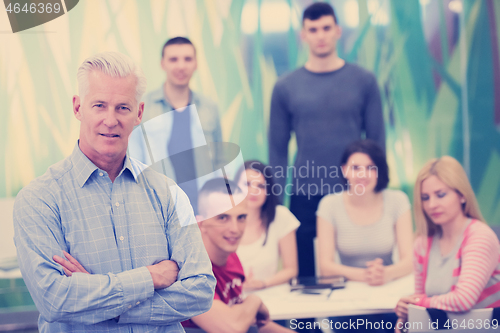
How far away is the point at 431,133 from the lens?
288 cm

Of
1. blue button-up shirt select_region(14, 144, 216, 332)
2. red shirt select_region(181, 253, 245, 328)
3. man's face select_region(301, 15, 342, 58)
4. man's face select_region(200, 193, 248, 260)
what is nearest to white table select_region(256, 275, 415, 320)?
red shirt select_region(181, 253, 245, 328)

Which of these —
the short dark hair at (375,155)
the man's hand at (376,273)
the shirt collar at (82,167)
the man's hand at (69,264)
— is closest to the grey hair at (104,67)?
the shirt collar at (82,167)

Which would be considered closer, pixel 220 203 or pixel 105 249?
pixel 105 249

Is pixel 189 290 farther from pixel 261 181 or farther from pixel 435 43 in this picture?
pixel 435 43

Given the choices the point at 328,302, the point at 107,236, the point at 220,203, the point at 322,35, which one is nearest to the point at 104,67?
the point at 107,236

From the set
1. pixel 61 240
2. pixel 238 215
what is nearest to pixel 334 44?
pixel 238 215

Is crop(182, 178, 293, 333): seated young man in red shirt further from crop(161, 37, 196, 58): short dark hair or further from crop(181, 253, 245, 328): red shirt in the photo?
crop(161, 37, 196, 58): short dark hair

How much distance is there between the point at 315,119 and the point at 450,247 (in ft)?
3.70

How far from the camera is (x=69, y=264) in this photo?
5.03 feet

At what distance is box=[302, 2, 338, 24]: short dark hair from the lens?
279 cm

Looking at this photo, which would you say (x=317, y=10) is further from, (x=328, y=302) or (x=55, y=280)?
(x=55, y=280)

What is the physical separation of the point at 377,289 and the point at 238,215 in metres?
0.97

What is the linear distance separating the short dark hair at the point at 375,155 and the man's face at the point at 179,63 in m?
1.06

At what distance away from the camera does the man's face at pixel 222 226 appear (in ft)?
8.75
